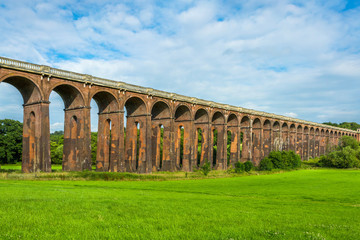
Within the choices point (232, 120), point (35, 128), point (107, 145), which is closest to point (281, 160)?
point (232, 120)

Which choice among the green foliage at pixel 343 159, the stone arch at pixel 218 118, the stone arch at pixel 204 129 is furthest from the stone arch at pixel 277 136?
the stone arch at pixel 204 129

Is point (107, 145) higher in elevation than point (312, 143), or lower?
higher

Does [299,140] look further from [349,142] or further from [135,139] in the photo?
[135,139]

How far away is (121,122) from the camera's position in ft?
174

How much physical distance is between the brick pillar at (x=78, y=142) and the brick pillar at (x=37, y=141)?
5094 mm

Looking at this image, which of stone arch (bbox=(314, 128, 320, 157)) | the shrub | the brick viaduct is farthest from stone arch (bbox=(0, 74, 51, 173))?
stone arch (bbox=(314, 128, 320, 157))

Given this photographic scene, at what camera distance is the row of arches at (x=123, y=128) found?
139ft

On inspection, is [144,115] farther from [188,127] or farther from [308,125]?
[308,125]

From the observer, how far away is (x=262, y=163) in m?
73.4

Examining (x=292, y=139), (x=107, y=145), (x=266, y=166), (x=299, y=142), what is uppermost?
(x=107, y=145)

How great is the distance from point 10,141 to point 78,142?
3395cm

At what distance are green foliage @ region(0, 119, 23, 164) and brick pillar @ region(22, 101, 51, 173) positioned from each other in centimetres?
3245

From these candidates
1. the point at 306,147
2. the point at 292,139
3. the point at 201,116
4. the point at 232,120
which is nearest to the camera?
the point at 201,116

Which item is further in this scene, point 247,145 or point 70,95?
point 247,145
